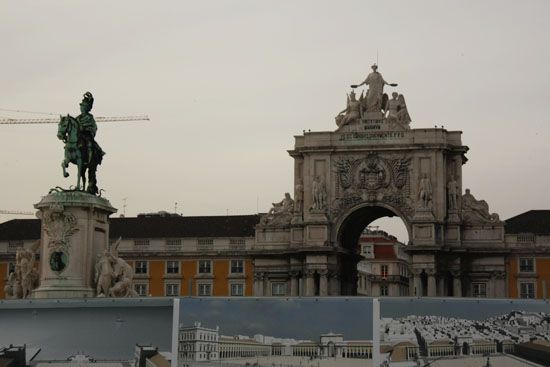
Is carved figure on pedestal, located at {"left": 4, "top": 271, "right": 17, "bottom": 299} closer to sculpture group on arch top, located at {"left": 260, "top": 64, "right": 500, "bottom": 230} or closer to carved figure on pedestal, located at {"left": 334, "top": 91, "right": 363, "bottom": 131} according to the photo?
sculpture group on arch top, located at {"left": 260, "top": 64, "right": 500, "bottom": 230}

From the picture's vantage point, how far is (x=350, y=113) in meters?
90.6

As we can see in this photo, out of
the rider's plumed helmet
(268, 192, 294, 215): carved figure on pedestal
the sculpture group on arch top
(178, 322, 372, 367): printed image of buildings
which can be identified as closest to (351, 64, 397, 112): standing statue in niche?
the sculpture group on arch top

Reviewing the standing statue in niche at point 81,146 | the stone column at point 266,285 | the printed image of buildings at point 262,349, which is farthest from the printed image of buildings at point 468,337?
the stone column at point 266,285

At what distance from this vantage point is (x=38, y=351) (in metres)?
43.0

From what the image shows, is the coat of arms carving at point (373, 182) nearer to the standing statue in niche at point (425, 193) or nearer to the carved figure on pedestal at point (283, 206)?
the standing statue in niche at point (425, 193)

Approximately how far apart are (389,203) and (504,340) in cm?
4743

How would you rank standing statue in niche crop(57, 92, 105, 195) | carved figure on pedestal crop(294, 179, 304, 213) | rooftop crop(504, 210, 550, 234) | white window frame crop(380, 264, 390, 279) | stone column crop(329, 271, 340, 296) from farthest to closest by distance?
white window frame crop(380, 264, 390, 279) → carved figure on pedestal crop(294, 179, 304, 213) → rooftop crop(504, 210, 550, 234) → stone column crop(329, 271, 340, 296) → standing statue in niche crop(57, 92, 105, 195)

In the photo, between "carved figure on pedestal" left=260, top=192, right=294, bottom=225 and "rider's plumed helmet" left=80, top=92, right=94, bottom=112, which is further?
"carved figure on pedestal" left=260, top=192, right=294, bottom=225

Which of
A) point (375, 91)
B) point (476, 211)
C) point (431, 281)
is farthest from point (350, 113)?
point (431, 281)

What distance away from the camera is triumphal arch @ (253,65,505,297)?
87875 mm

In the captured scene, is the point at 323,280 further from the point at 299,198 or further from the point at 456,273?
the point at 456,273

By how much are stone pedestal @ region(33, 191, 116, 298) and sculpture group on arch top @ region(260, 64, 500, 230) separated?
4302 centimetres

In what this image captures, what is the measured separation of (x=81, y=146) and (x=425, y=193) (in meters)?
43.0

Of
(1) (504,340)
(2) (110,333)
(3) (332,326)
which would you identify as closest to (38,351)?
(2) (110,333)
